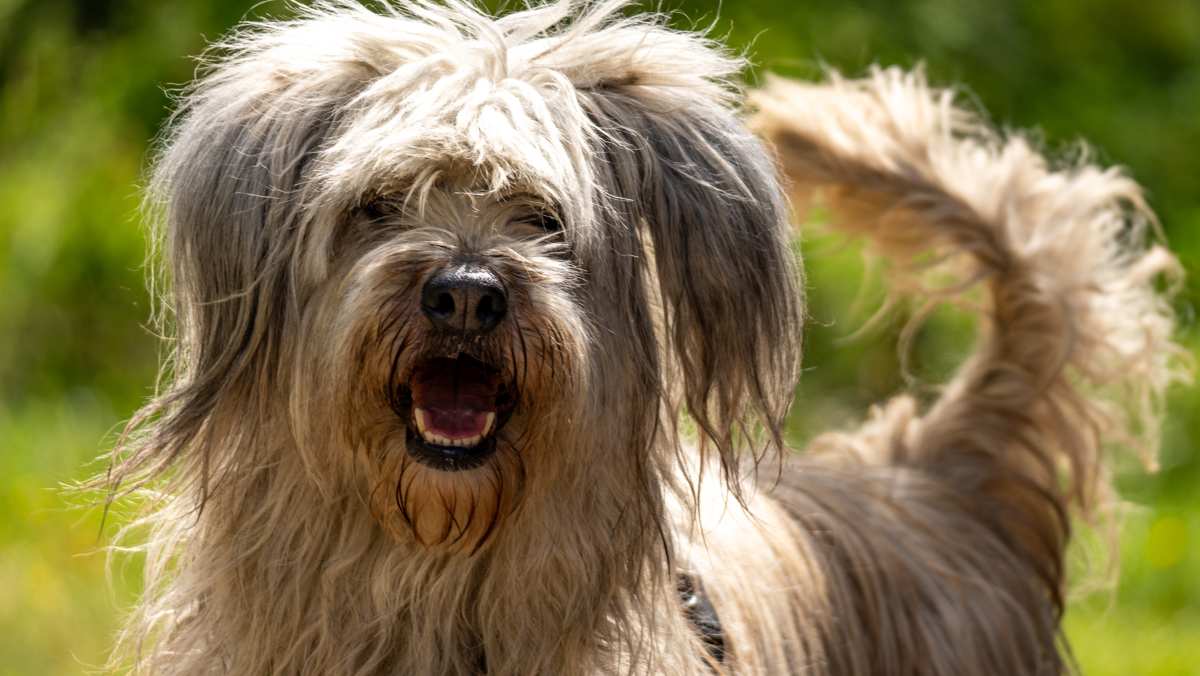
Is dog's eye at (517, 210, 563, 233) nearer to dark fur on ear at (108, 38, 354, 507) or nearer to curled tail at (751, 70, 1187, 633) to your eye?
dark fur on ear at (108, 38, 354, 507)

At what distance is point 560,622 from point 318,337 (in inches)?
26.0

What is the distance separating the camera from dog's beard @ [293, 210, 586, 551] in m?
2.89

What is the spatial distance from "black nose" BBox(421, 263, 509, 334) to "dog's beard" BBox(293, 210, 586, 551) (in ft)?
0.05

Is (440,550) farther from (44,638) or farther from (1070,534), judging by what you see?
(44,638)

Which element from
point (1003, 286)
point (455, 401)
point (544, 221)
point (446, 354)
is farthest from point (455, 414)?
point (1003, 286)

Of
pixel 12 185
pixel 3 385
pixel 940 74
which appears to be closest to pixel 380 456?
pixel 3 385

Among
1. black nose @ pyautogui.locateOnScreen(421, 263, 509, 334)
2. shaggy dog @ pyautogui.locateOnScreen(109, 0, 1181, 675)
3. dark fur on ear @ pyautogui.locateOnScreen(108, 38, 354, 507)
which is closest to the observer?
black nose @ pyautogui.locateOnScreen(421, 263, 509, 334)

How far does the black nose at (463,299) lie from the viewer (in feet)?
9.33

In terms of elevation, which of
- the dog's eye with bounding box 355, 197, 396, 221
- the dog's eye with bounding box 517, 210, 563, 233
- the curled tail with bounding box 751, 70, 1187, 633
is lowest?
the dog's eye with bounding box 355, 197, 396, 221

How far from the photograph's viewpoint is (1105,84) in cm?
952

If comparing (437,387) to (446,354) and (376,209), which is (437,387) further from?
(376,209)

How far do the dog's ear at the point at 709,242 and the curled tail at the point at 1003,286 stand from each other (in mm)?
1140

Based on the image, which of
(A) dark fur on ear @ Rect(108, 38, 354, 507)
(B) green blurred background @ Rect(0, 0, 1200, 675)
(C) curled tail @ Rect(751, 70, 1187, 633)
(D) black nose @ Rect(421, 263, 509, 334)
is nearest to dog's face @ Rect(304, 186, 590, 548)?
(D) black nose @ Rect(421, 263, 509, 334)

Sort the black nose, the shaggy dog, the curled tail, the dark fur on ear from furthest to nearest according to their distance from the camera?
1. the curled tail
2. the dark fur on ear
3. the shaggy dog
4. the black nose
